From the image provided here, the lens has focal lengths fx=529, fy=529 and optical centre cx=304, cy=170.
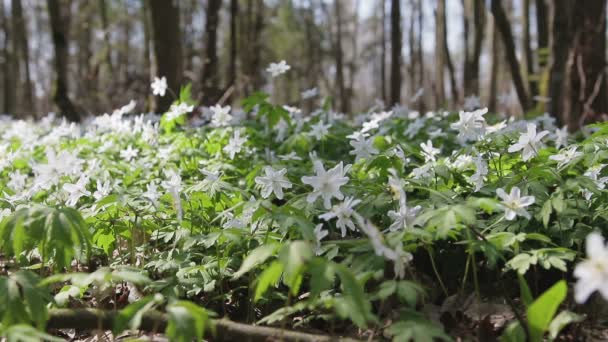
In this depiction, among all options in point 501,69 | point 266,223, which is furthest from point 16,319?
point 501,69

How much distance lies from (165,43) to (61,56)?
3863 millimetres

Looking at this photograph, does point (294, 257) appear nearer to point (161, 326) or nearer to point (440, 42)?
point (161, 326)

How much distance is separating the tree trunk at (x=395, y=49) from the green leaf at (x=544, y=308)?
7.85 m

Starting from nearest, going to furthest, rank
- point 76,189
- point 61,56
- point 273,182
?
Result: point 273,182, point 76,189, point 61,56

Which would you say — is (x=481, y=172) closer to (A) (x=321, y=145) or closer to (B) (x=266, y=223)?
(B) (x=266, y=223)

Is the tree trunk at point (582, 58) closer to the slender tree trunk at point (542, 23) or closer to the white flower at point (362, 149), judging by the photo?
the slender tree trunk at point (542, 23)

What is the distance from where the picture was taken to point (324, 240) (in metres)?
2.93

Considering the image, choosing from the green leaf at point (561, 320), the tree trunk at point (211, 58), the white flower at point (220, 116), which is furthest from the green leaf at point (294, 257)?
the tree trunk at point (211, 58)

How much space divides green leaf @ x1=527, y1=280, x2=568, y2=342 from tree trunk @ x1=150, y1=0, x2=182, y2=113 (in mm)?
6294

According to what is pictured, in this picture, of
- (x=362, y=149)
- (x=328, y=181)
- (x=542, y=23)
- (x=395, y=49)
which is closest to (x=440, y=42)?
(x=395, y=49)

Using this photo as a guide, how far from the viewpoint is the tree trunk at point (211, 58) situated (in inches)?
356

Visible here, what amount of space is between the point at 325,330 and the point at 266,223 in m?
0.57

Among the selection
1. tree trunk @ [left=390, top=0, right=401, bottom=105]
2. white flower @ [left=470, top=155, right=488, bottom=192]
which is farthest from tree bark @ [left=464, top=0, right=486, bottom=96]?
white flower @ [left=470, top=155, right=488, bottom=192]

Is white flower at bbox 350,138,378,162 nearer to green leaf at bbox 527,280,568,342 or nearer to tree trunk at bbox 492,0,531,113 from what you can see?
green leaf at bbox 527,280,568,342
